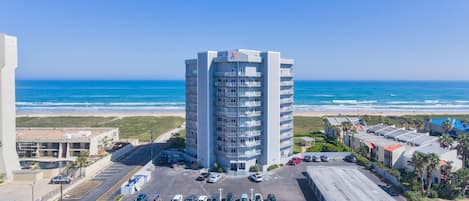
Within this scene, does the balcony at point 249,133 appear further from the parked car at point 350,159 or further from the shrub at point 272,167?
the parked car at point 350,159

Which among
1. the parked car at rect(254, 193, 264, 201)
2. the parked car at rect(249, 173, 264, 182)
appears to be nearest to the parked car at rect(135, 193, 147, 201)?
the parked car at rect(254, 193, 264, 201)

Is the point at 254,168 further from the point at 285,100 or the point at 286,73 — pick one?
the point at 286,73

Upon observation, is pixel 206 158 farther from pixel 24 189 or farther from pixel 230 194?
pixel 24 189

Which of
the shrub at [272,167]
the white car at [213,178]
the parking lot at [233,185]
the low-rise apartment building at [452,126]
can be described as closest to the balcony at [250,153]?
the shrub at [272,167]

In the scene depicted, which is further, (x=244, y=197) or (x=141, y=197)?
(x=244, y=197)

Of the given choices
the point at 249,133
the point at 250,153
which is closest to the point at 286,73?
the point at 249,133

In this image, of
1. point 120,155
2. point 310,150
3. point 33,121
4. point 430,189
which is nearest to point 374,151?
point 310,150
